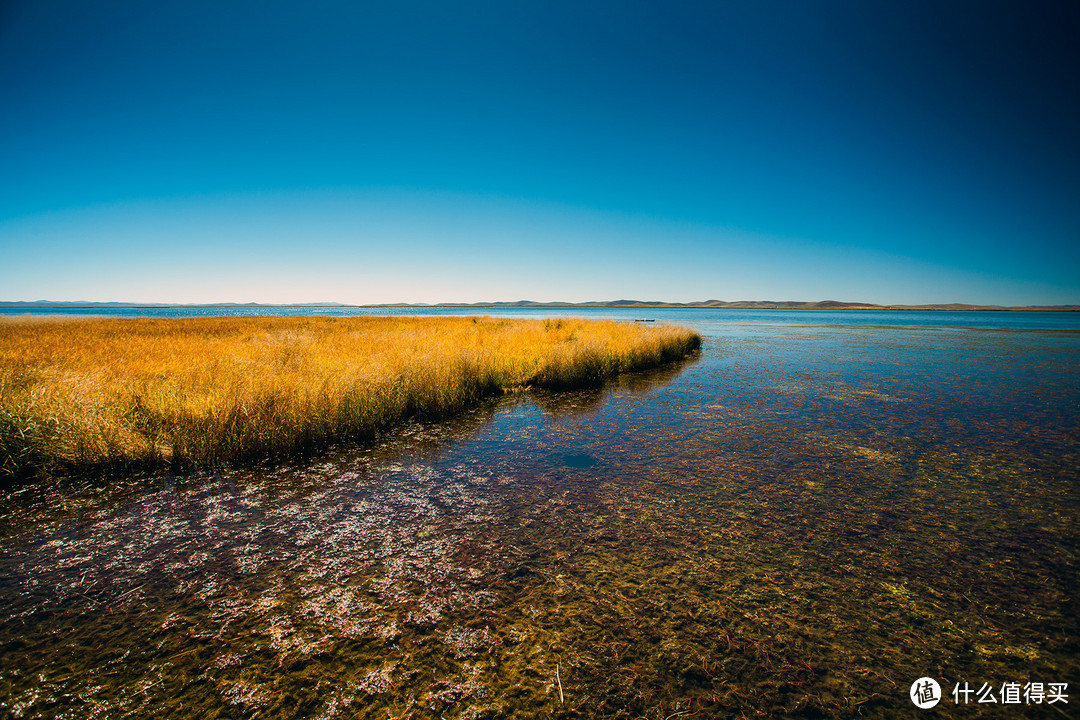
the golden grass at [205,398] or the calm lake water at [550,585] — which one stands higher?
the golden grass at [205,398]

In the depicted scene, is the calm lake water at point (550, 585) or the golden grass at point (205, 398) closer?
the calm lake water at point (550, 585)

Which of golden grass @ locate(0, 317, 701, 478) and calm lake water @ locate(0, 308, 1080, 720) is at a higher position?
golden grass @ locate(0, 317, 701, 478)

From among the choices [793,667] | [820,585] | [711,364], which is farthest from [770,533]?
[711,364]

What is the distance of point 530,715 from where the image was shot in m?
2.36

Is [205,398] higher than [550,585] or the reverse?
higher

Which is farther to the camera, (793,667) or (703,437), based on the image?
(703,437)

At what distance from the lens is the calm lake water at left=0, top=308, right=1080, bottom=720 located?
2.50 meters

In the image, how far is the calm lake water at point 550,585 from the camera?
8.20ft

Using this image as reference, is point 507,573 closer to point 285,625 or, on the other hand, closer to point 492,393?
point 285,625

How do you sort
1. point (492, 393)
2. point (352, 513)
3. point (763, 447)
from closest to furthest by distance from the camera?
point (352, 513)
point (763, 447)
point (492, 393)

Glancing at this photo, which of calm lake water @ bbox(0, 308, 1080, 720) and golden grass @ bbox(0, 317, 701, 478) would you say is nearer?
calm lake water @ bbox(0, 308, 1080, 720)

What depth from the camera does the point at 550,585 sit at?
3.47 metres

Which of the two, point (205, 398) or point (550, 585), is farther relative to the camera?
point (205, 398)

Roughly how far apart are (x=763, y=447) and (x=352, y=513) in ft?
21.2
